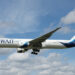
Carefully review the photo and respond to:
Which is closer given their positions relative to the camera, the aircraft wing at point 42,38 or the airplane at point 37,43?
the aircraft wing at point 42,38

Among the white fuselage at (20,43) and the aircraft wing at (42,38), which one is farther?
the white fuselage at (20,43)

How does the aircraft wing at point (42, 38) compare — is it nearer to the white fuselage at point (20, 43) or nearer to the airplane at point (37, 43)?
the airplane at point (37, 43)

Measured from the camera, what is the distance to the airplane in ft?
249

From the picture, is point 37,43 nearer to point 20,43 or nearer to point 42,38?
point 42,38

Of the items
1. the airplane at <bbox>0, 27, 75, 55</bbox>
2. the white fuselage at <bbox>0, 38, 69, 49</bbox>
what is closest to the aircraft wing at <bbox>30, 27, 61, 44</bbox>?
the airplane at <bbox>0, 27, 75, 55</bbox>

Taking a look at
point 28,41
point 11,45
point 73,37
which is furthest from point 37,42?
point 73,37

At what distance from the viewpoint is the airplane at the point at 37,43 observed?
75.8 m

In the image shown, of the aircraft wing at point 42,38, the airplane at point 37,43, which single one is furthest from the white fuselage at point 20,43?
the aircraft wing at point 42,38

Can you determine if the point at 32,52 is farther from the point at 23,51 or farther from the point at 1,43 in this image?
the point at 1,43

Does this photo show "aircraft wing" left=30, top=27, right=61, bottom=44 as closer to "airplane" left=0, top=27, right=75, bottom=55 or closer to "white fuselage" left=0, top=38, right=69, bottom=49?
"airplane" left=0, top=27, right=75, bottom=55

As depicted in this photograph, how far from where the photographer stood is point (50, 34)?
72.9 metres

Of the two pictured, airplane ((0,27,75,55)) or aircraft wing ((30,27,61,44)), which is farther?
airplane ((0,27,75,55))

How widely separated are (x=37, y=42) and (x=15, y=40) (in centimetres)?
636

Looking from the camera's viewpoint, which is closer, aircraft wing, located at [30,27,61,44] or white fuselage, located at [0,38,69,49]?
aircraft wing, located at [30,27,61,44]
